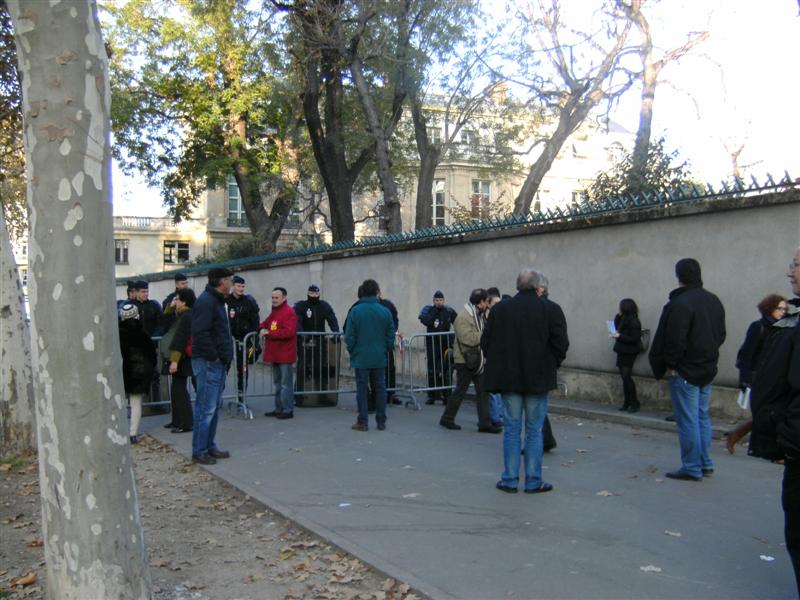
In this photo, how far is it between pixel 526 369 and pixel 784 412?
2.91 metres

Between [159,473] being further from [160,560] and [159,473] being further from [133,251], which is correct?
[133,251]

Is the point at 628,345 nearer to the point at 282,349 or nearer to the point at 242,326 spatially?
the point at 282,349

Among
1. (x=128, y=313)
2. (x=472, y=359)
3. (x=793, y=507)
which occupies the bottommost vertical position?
(x=793, y=507)

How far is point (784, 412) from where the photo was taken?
3.93m

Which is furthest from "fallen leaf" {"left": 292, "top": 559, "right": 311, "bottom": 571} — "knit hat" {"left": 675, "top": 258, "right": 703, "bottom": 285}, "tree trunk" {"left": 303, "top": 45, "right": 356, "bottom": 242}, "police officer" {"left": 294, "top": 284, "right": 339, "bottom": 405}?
"tree trunk" {"left": 303, "top": 45, "right": 356, "bottom": 242}

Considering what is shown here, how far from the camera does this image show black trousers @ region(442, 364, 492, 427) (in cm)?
992

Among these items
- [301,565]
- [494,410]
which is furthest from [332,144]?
[301,565]

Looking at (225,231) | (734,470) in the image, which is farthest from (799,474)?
(225,231)

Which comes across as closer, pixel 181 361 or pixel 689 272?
pixel 689 272

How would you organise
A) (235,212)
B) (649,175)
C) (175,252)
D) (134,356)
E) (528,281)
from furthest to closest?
1. (175,252)
2. (235,212)
3. (649,175)
4. (134,356)
5. (528,281)

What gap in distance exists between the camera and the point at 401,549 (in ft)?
17.7

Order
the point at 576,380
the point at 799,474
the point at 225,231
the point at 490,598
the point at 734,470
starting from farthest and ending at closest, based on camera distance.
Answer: the point at 225,231
the point at 576,380
the point at 734,470
the point at 490,598
the point at 799,474

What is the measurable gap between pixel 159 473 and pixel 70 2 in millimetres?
5542

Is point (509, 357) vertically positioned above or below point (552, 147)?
below
